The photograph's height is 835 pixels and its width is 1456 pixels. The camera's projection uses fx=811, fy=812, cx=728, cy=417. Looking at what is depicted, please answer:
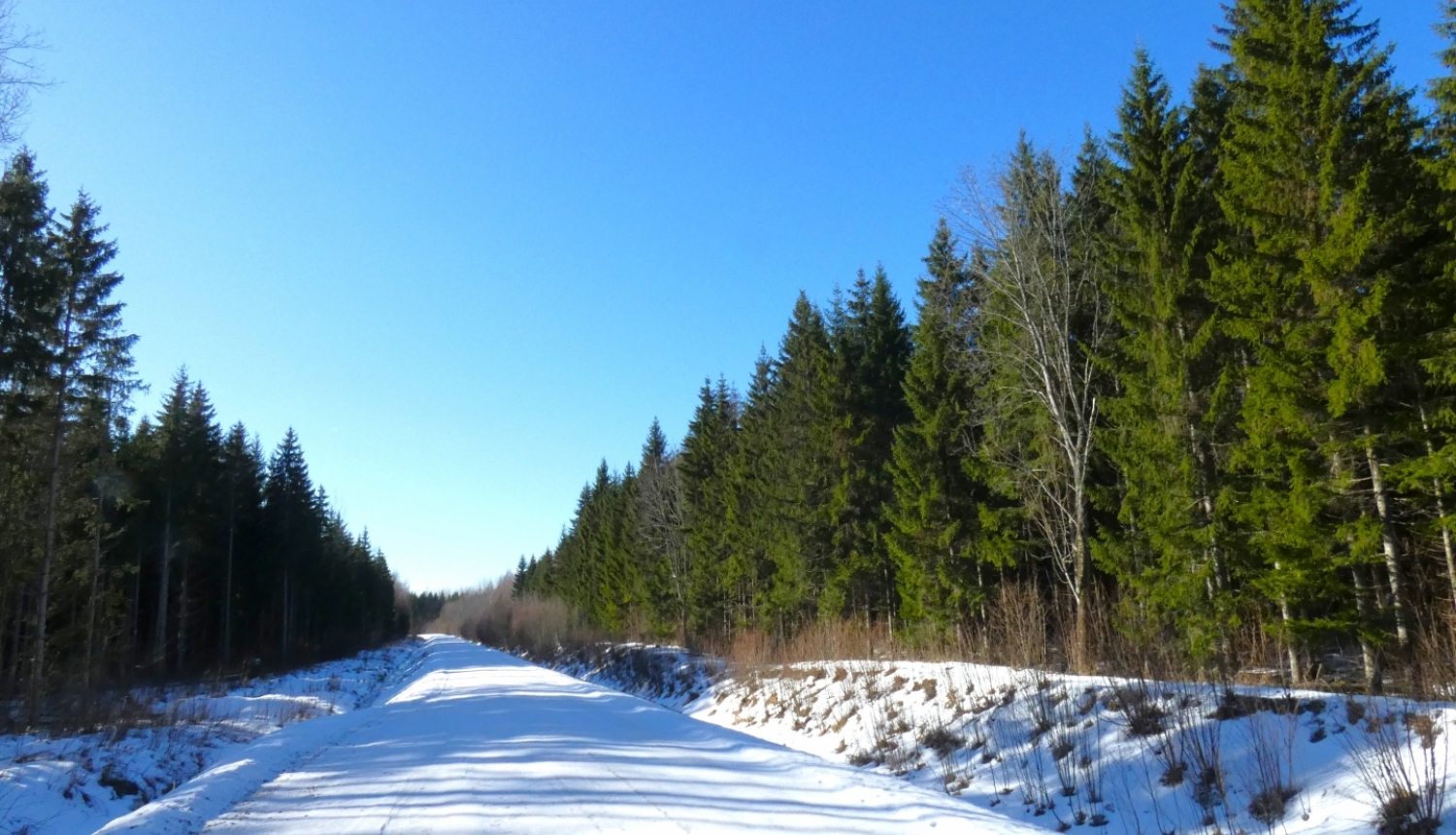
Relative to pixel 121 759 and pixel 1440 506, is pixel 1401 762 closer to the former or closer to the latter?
pixel 1440 506

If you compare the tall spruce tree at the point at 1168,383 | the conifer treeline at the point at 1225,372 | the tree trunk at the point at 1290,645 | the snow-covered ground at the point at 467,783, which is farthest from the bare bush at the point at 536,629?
the tree trunk at the point at 1290,645

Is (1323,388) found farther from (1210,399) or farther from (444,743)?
(444,743)

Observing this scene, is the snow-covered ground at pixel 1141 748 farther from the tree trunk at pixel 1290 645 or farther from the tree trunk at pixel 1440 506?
the tree trunk at pixel 1440 506

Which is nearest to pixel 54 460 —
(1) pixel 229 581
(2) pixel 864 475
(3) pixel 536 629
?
(2) pixel 864 475

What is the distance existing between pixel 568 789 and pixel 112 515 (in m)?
37.0

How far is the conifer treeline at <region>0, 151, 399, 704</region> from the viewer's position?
18.7 metres

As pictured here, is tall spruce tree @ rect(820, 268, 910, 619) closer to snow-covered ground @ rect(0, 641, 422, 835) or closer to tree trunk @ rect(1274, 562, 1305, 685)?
tree trunk @ rect(1274, 562, 1305, 685)

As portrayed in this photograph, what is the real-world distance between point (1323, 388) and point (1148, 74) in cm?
841

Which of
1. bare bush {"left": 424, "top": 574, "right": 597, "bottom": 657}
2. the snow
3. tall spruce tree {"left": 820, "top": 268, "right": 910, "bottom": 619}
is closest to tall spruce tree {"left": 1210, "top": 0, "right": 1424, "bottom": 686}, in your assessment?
the snow

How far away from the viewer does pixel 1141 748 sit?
8.61 metres

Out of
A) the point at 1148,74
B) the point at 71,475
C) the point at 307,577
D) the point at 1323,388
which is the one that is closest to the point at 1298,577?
the point at 1323,388

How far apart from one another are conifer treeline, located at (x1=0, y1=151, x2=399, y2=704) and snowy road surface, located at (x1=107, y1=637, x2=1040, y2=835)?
987 cm

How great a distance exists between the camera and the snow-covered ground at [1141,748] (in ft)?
21.4

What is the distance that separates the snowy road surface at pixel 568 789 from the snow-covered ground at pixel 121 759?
3.49ft
